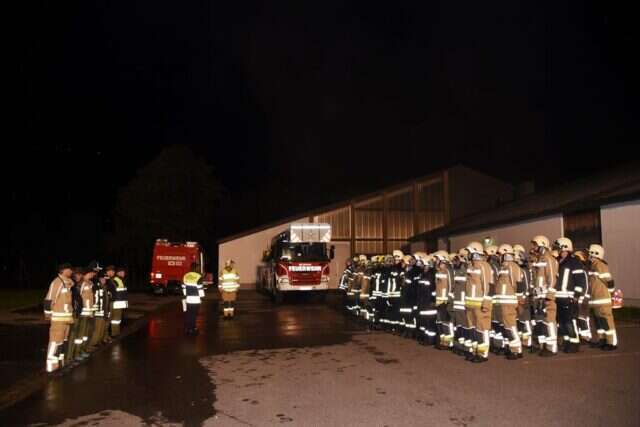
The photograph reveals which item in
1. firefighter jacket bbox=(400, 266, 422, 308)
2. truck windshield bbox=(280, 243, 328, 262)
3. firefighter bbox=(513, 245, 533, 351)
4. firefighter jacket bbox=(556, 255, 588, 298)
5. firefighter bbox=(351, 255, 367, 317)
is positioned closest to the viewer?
firefighter jacket bbox=(556, 255, 588, 298)

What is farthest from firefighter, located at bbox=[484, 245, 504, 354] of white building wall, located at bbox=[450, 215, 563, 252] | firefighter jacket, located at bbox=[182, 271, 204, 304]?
white building wall, located at bbox=[450, 215, 563, 252]

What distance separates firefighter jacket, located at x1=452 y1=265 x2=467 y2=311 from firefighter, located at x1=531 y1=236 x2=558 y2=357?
1.42 meters

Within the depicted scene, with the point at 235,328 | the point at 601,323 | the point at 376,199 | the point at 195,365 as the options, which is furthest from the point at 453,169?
the point at 195,365

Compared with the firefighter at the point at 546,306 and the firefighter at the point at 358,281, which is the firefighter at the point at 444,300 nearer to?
the firefighter at the point at 546,306

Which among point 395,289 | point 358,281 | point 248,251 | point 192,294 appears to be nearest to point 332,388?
point 395,289

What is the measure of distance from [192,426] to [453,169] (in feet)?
120

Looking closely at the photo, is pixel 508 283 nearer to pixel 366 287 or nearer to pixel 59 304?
pixel 366 287

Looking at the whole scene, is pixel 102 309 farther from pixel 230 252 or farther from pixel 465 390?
pixel 230 252

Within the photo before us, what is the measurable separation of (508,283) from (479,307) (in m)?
0.75

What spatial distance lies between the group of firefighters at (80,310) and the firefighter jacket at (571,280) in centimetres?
872

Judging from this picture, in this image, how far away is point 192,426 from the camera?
6594 millimetres

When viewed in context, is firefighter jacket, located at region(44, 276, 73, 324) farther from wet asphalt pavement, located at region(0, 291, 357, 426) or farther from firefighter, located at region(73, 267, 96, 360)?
firefighter, located at region(73, 267, 96, 360)

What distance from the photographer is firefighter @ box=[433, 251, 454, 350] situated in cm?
1104

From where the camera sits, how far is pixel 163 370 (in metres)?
10.1
